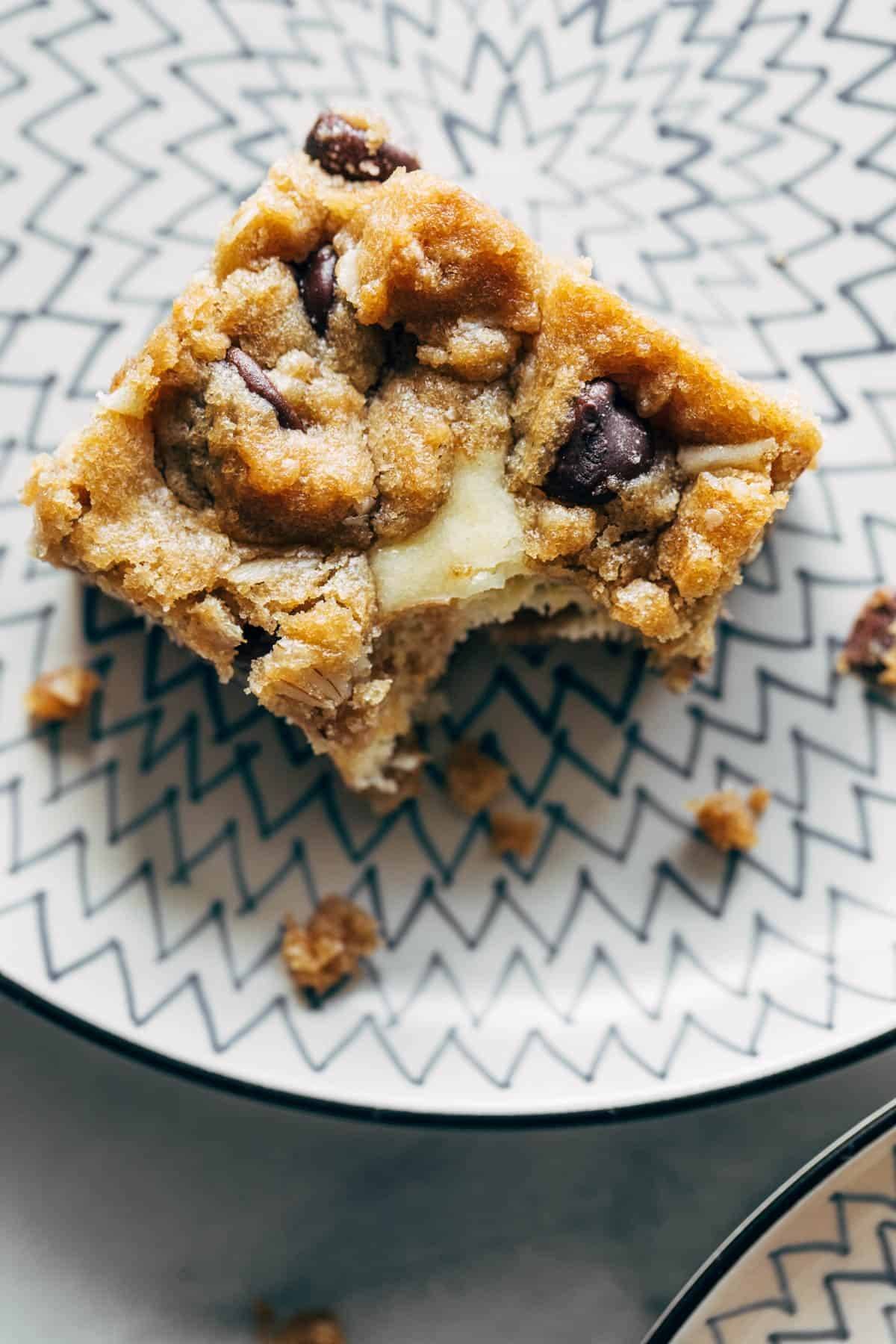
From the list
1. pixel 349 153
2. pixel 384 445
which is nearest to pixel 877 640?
pixel 384 445

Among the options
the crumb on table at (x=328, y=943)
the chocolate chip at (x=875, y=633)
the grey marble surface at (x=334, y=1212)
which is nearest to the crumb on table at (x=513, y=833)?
the crumb on table at (x=328, y=943)

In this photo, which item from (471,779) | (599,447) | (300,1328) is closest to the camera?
(599,447)

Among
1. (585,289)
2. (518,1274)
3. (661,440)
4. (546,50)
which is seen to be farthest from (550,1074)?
(546,50)

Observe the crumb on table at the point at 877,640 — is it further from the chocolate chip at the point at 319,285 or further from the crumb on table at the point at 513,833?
the chocolate chip at the point at 319,285

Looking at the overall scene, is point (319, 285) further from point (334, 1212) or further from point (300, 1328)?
point (300, 1328)

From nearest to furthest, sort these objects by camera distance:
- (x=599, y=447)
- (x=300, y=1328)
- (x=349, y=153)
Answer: (x=599, y=447) < (x=349, y=153) < (x=300, y=1328)
